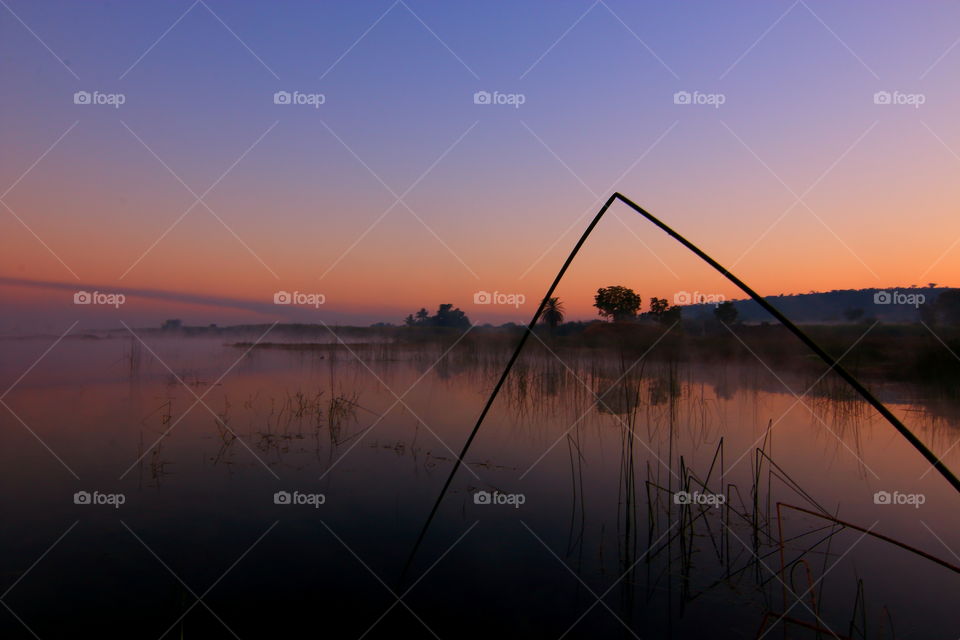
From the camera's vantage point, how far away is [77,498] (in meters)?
4.57

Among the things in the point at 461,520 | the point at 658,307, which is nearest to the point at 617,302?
the point at 658,307

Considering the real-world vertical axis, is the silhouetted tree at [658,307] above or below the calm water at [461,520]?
above

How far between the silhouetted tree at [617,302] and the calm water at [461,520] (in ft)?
13.2

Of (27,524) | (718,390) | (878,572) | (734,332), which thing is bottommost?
(878,572)

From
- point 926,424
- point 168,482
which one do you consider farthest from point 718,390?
point 168,482

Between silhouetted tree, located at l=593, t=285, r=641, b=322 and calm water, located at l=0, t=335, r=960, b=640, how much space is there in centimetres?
402

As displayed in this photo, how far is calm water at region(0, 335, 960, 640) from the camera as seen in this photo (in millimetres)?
3123

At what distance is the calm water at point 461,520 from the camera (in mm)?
3123

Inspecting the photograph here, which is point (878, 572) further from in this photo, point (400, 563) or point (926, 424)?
point (926, 424)

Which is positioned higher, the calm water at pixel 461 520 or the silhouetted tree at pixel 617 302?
the silhouetted tree at pixel 617 302

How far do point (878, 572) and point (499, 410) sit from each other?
5.24 metres

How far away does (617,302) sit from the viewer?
1230cm

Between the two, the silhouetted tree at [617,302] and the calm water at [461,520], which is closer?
the calm water at [461,520]

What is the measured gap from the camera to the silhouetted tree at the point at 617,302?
1212 centimetres
